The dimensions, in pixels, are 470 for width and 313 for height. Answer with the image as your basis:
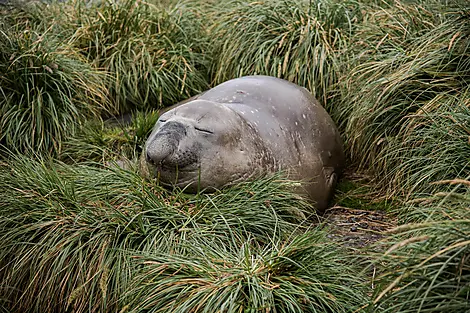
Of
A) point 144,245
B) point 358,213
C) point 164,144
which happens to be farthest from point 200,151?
point 358,213

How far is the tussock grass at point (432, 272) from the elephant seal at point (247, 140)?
1407 millimetres

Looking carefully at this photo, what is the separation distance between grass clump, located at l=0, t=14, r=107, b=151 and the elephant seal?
43.6 inches

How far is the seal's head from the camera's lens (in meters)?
3.72

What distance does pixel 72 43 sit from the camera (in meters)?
5.60

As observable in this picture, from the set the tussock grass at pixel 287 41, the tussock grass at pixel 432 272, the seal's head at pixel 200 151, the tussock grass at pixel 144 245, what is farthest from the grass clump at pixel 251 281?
the tussock grass at pixel 287 41

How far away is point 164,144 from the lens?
371 centimetres

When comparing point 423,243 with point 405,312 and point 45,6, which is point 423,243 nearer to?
point 405,312

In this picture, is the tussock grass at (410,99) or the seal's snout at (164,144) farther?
the tussock grass at (410,99)

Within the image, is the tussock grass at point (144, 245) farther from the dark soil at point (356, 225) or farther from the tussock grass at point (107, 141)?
the tussock grass at point (107, 141)

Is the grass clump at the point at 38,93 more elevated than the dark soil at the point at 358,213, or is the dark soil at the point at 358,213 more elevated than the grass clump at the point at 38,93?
the grass clump at the point at 38,93

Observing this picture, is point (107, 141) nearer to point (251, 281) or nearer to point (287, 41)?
point (287, 41)

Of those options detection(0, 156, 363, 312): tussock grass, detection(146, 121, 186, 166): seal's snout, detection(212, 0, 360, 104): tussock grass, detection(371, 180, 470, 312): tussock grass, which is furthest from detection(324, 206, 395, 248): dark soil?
detection(371, 180, 470, 312): tussock grass

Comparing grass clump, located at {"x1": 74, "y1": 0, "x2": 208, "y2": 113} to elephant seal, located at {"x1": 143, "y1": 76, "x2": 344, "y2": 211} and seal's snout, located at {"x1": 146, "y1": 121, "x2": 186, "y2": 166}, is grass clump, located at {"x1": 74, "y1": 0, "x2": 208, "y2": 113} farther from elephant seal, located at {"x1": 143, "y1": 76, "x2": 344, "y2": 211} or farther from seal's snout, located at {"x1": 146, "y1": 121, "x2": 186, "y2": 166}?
seal's snout, located at {"x1": 146, "y1": 121, "x2": 186, "y2": 166}

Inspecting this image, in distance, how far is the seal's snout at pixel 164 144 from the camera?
3.70 metres
